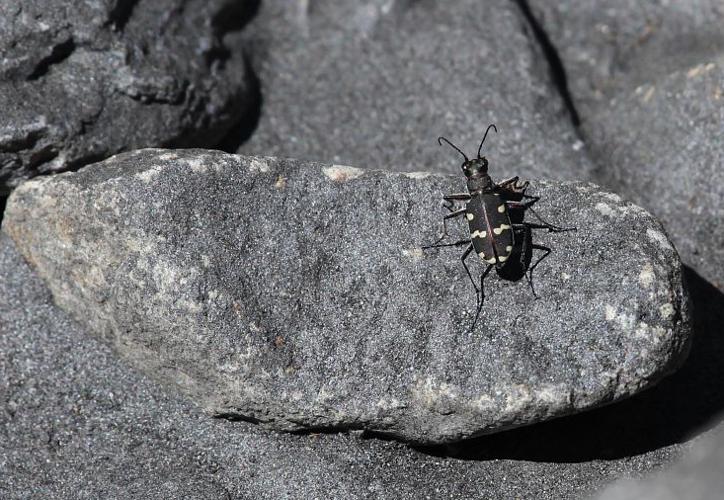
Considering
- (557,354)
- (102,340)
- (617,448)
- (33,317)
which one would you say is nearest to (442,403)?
(557,354)

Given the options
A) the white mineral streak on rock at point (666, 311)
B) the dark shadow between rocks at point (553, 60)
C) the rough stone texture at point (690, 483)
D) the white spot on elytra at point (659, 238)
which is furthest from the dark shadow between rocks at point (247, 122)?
the rough stone texture at point (690, 483)

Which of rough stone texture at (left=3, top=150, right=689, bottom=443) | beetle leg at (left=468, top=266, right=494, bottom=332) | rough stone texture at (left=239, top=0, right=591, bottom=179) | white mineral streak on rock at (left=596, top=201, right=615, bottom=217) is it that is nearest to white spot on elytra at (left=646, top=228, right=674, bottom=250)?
rough stone texture at (left=3, top=150, right=689, bottom=443)

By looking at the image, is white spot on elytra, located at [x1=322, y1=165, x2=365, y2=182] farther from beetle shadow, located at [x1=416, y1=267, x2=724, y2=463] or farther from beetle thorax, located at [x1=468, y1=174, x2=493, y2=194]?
beetle shadow, located at [x1=416, y1=267, x2=724, y2=463]

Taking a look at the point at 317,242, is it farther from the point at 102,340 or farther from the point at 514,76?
the point at 514,76

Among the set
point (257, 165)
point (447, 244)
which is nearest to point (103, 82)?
point (257, 165)

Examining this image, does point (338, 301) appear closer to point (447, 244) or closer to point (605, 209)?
point (447, 244)
